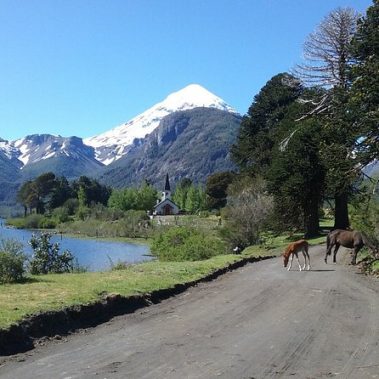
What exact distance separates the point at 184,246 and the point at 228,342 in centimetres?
2349

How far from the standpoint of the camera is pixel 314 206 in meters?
45.4

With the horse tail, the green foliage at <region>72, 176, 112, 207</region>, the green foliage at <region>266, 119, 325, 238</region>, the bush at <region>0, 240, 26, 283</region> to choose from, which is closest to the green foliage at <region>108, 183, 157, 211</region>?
the green foliage at <region>72, 176, 112, 207</region>

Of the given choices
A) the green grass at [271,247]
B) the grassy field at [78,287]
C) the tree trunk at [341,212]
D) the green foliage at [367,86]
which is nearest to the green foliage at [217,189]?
the green grass at [271,247]

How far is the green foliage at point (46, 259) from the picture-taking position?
22078 millimetres

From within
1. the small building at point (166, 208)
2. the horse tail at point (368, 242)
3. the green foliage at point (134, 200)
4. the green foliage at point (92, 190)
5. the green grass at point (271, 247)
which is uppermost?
the green foliage at point (92, 190)

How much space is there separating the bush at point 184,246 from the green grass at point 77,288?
11087 millimetres

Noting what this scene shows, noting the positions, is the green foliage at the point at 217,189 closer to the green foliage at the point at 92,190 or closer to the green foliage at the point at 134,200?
the green foliage at the point at 134,200

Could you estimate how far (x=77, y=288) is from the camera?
14.1m

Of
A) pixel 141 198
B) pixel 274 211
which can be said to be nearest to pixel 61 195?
pixel 141 198

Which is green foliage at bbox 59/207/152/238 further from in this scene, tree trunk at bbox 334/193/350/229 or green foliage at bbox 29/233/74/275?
green foliage at bbox 29/233/74/275

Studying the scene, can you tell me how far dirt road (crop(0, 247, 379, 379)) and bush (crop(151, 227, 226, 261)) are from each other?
1534cm

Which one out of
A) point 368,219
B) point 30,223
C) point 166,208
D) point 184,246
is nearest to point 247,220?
point 184,246

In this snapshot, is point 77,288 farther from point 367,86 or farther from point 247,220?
point 247,220

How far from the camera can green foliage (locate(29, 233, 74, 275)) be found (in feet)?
72.4
